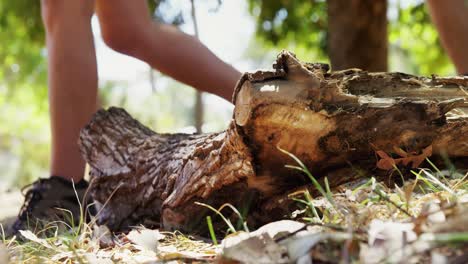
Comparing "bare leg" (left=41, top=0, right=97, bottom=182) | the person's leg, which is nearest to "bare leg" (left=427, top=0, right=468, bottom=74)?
the person's leg

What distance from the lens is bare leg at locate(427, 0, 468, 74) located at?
219 centimetres

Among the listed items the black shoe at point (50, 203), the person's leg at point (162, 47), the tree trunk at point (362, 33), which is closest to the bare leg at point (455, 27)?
the person's leg at point (162, 47)

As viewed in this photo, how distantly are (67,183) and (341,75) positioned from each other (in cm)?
125

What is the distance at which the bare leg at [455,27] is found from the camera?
219 cm

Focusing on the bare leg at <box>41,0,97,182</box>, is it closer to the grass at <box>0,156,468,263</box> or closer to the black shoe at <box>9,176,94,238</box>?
the black shoe at <box>9,176,94,238</box>

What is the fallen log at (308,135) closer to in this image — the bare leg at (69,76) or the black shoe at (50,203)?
the black shoe at (50,203)

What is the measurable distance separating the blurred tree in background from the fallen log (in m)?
2.06

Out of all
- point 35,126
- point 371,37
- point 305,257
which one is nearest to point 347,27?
point 371,37

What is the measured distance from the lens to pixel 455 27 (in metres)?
2.20

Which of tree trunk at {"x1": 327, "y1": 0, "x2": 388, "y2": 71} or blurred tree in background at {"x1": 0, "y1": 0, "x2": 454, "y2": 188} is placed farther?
blurred tree in background at {"x1": 0, "y1": 0, "x2": 454, "y2": 188}

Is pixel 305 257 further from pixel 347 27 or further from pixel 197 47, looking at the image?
pixel 347 27

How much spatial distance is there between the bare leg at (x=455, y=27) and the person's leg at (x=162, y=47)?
873mm

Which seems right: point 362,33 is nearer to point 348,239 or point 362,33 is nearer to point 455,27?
point 455,27

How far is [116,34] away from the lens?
2.21 m
